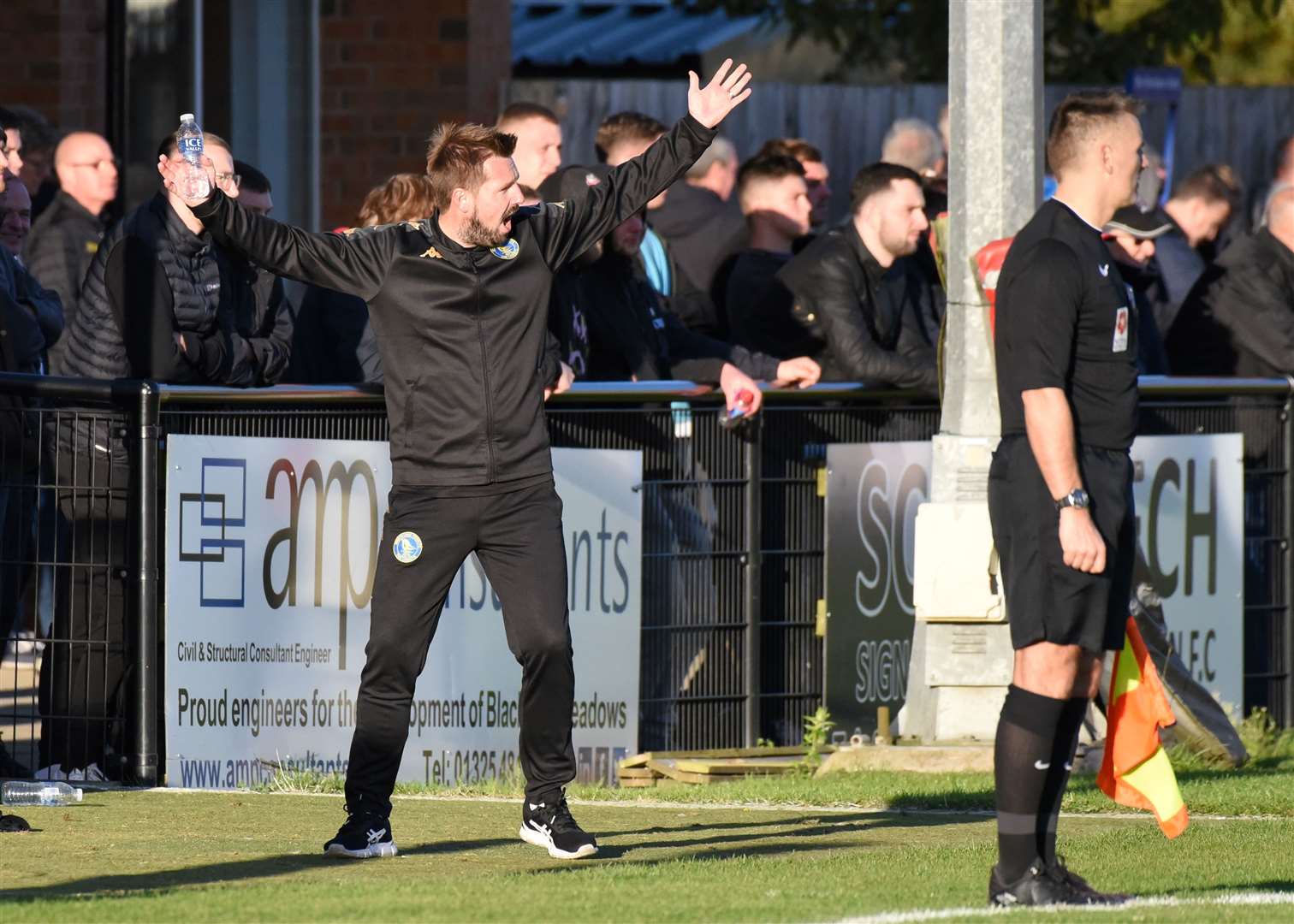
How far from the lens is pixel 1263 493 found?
481 inches

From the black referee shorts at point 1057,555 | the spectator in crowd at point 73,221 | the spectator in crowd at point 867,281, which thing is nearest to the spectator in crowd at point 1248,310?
the spectator in crowd at point 867,281

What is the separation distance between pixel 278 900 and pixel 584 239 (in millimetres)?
2218

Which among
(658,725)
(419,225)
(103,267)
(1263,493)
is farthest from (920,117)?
(419,225)

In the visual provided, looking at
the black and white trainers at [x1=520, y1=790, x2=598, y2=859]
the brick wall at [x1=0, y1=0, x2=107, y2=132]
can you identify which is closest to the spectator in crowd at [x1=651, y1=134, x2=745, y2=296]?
the brick wall at [x1=0, y1=0, x2=107, y2=132]

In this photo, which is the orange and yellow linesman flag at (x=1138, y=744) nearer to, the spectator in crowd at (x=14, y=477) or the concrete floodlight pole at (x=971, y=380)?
the concrete floodlight pole at (x=971, y=380)

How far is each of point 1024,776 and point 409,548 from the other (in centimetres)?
194

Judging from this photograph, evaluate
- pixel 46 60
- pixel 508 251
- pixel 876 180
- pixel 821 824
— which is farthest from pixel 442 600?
pixel 46 60

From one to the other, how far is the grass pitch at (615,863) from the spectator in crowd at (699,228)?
13.6ft

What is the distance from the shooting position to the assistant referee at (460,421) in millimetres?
7590

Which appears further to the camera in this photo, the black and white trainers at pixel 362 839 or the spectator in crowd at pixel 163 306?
the spectator in crowd at pixel 163 306

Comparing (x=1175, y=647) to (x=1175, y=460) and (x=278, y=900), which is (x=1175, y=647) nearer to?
(x=1175, y=460)

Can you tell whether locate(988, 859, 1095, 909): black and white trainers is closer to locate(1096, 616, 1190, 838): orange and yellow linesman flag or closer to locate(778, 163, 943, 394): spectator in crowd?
locate(1096, 616, 1190, 838): orange and yellow linesman flag

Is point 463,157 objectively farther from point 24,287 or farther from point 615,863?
point 24,287

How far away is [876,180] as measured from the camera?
11.8m
